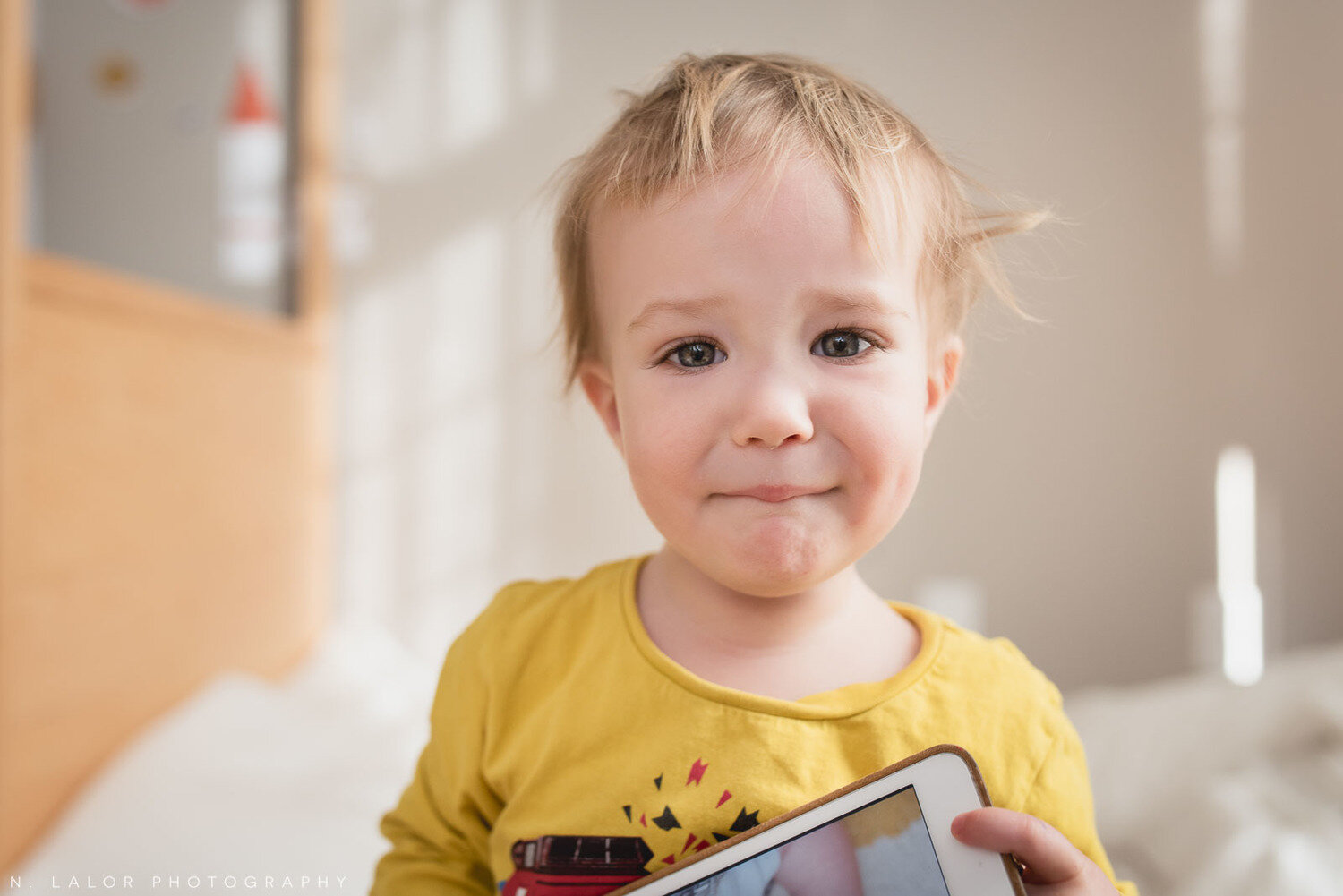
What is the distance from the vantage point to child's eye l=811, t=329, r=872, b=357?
490 millimetres

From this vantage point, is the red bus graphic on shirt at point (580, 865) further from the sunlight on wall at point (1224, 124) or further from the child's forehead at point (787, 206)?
the sunlight on wall at point (1224, 124)

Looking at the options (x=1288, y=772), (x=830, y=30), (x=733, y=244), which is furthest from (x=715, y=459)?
(x=830, y=30)

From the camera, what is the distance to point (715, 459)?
1.58 ft

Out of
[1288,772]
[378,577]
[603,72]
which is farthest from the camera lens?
[378,577]

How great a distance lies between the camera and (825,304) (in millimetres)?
478

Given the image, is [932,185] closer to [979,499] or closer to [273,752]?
[273,752]

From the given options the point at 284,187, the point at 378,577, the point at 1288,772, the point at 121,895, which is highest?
the point at 284,187

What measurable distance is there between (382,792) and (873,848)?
0.84 m

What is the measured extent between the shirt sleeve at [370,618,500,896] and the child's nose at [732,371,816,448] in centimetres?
24

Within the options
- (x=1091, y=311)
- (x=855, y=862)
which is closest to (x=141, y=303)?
(x=855, y=862)

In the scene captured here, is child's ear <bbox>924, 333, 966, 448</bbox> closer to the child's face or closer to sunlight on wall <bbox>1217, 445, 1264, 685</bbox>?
the child's face

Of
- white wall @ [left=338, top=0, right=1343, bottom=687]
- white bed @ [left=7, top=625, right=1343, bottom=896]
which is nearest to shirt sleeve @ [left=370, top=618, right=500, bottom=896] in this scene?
white bed @ [left=7, top=625, right=1343, bottom=896]

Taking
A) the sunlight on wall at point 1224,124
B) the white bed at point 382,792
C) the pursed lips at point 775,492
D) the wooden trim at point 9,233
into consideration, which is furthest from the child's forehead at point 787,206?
the sunlight on wall at point 1224,124

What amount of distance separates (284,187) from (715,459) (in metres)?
1.71
